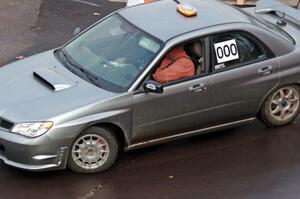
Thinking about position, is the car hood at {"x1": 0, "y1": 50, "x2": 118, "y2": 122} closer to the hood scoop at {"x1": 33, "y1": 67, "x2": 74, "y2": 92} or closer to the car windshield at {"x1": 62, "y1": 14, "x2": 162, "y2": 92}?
the hood scoop at {"x1": 33, "y1": 67, "x2": 74, "y2": 92}

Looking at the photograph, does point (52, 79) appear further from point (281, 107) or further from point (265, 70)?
point (281, 107)

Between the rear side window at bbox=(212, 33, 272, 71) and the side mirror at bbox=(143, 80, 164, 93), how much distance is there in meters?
0.84

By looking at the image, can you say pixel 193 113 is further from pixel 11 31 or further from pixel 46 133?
pixel 11 31

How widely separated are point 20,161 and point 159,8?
2.70 meters

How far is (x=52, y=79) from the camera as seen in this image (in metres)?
7.50

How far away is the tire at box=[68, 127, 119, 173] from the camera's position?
23.5 ft

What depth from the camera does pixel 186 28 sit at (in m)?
7.79

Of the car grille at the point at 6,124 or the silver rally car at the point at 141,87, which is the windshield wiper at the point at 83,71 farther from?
the car grille at the point at 6,124

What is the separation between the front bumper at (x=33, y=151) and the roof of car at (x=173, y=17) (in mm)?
1776

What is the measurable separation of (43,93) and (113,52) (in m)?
1.05

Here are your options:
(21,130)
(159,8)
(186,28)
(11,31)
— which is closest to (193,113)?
(186,28)

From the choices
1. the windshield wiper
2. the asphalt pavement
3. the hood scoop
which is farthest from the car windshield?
the asphalt pavement

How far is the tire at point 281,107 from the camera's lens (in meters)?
8.37

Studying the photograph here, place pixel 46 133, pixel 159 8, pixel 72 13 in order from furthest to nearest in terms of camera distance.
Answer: pixel 72 13 < pixel 159 8 < pixel 46 133
